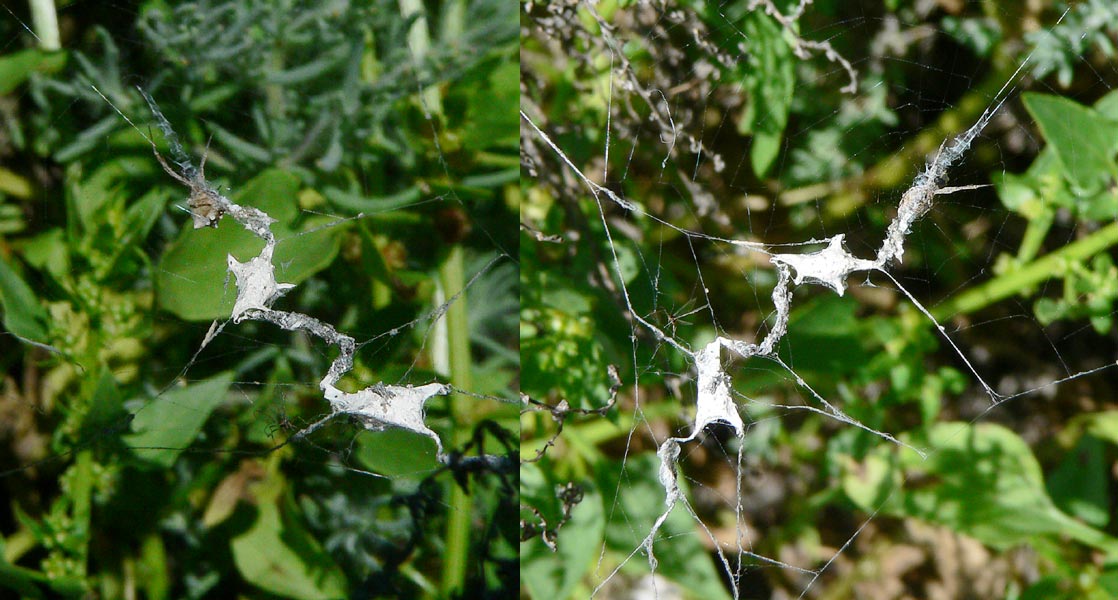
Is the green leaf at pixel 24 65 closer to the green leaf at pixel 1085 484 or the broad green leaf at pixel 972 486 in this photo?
the broad green leaf at pixel 972 486

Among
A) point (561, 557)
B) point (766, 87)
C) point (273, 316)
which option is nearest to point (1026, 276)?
point (766, 87)

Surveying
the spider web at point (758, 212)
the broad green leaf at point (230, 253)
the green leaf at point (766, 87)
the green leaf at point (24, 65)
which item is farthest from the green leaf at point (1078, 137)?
the green leaf at point (24, 65)

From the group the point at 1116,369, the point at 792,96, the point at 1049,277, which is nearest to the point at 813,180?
the point at 792,96

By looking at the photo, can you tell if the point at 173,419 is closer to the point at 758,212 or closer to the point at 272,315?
the point at 272,315

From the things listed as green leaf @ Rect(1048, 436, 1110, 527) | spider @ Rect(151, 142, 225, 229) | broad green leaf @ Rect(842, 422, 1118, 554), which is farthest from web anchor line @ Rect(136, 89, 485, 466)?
green leaf @ Rect(1048, 436, 1110, 527)

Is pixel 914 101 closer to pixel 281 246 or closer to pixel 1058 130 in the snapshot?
pixel 1058 130
